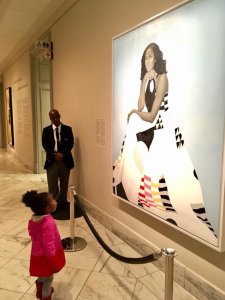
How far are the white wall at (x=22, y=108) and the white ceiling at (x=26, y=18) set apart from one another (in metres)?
0.51

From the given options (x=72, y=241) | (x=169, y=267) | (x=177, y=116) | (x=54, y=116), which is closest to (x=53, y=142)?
(x=54, y=116)

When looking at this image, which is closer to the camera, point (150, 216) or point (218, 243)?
point (218, 243)

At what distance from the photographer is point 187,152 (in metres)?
2.04

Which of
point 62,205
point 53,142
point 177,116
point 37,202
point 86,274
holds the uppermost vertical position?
point 177,116

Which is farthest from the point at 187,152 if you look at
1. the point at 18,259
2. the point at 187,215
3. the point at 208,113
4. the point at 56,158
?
the point at 56,158

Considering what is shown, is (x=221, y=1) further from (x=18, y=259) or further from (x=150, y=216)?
(x=18, y=259)

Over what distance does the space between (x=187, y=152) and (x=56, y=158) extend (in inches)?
94.9

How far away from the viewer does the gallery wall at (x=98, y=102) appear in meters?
2.28

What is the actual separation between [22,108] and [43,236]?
6.35 metres

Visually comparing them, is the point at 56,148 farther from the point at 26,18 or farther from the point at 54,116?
the point at 26,18

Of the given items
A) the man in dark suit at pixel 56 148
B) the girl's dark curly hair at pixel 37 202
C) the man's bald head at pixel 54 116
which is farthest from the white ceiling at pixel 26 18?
the girl's dark curly hair at pixel 37 202

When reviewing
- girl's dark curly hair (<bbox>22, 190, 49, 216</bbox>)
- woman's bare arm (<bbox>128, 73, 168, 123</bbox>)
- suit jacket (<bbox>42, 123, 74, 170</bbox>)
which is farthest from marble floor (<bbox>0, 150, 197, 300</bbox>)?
woman's bare arm (<bbox>128, 73, 168, 123</bbox>)

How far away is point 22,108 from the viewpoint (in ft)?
24.9

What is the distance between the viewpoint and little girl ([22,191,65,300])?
1.93 metres
